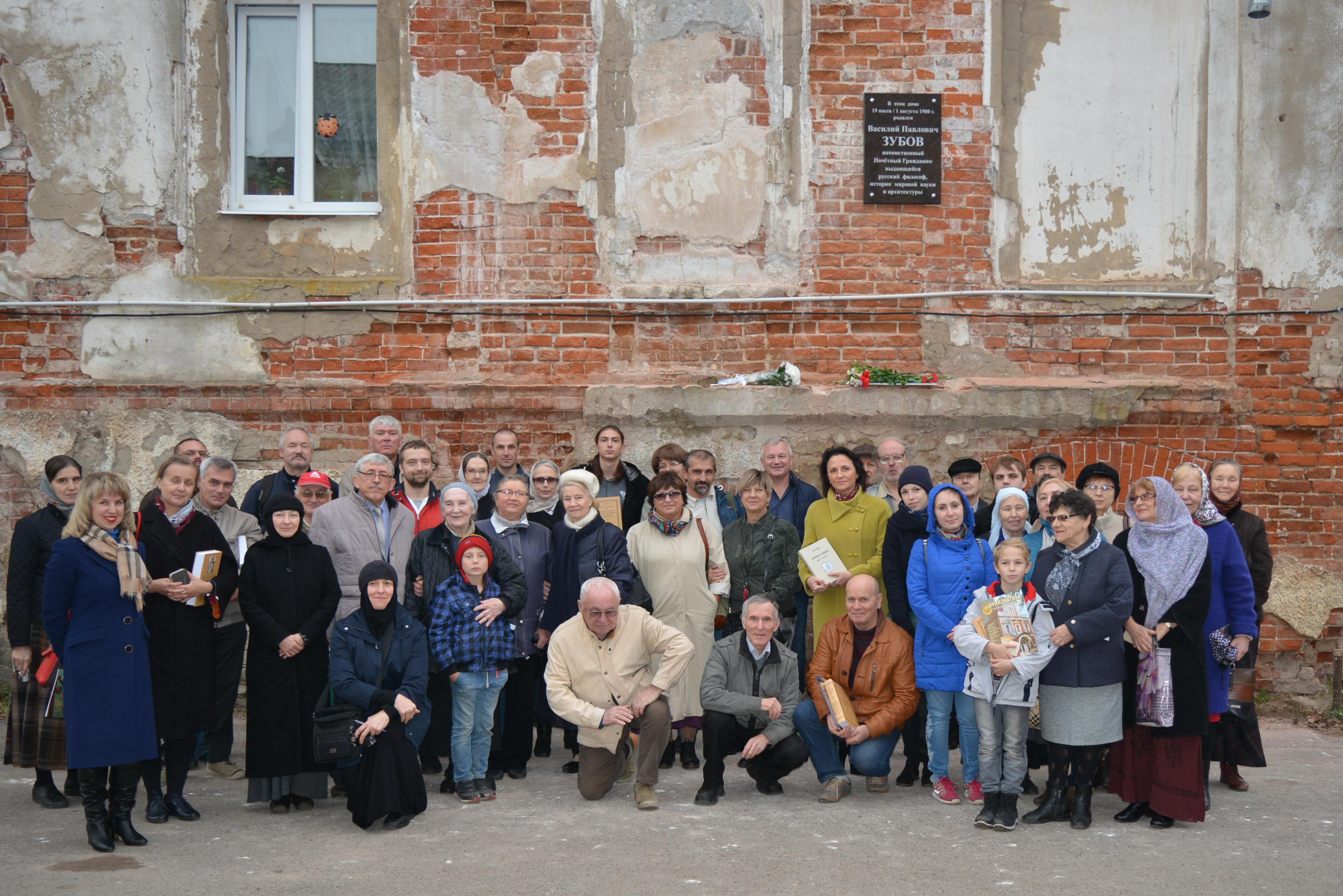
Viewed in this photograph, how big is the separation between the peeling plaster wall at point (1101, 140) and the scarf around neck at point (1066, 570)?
3.13 metres

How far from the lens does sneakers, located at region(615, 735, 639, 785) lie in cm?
624

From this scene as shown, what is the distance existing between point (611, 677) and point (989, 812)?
1.91 m

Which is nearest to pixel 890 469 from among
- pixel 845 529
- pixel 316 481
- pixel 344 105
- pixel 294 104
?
pixel 845 529

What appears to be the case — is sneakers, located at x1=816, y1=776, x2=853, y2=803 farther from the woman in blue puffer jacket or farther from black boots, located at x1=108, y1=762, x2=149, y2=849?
black boots, located at x1=108, y1=762, x2=149, y2=849

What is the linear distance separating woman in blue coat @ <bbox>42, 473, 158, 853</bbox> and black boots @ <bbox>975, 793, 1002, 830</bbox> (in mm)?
3752

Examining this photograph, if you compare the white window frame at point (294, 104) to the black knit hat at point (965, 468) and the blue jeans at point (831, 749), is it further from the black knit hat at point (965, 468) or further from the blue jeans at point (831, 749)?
the blue jeans at point (831, 749)

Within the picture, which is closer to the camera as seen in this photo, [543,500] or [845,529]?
[845,529]

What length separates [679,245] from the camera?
8359mm

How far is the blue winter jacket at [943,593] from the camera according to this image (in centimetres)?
599

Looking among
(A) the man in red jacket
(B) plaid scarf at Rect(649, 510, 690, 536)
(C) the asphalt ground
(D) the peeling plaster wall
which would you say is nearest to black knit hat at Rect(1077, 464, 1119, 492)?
(C) the asphalt ground

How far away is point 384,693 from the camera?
5672mm

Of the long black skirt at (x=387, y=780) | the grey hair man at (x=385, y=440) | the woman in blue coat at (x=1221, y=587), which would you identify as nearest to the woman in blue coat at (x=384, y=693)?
the long black skirt at (x=387, y=780)

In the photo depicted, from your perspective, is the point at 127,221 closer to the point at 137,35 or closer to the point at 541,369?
the point at 137,35

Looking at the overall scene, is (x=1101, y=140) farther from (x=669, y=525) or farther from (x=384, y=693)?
(x=384, y=693)
